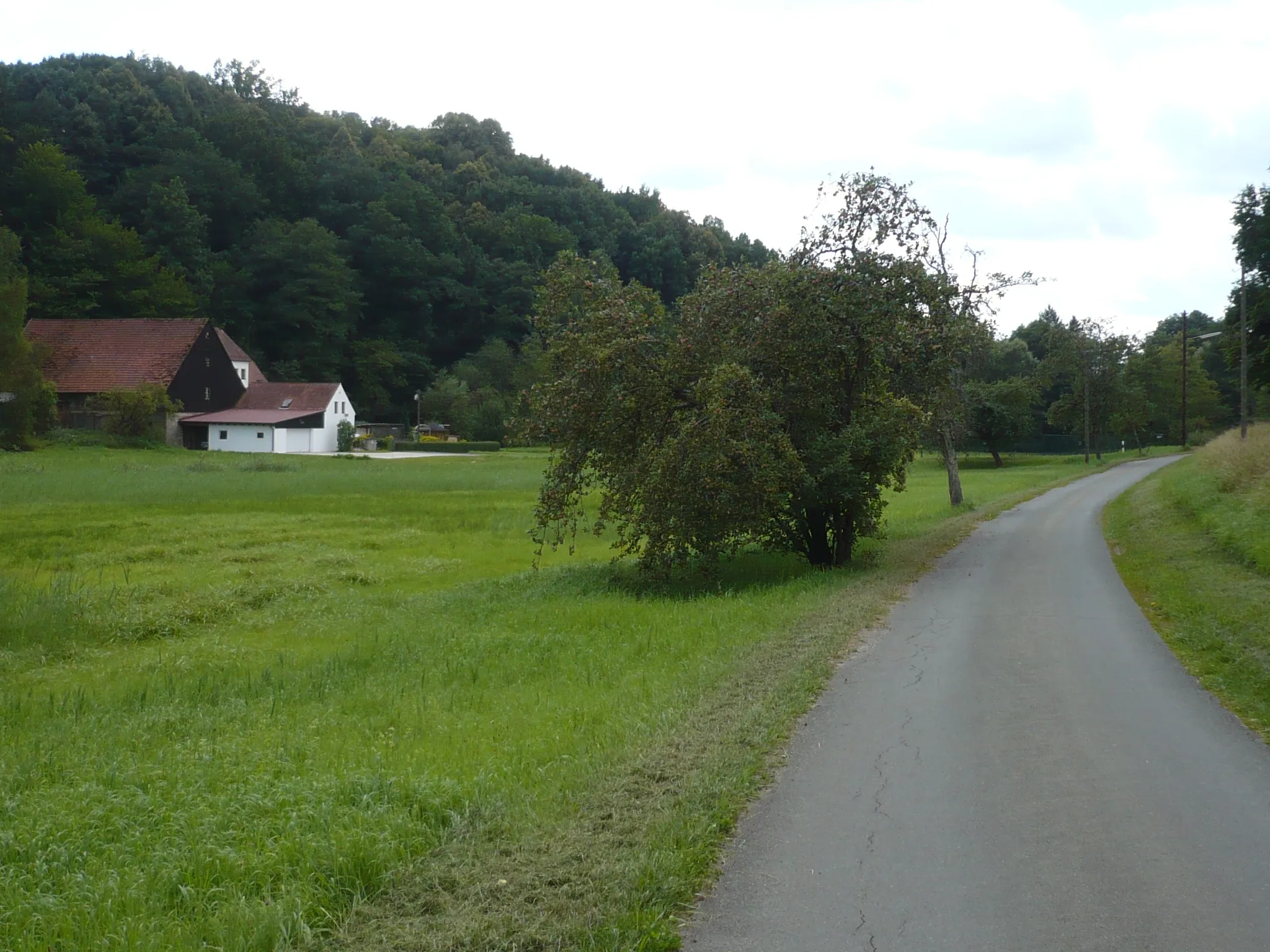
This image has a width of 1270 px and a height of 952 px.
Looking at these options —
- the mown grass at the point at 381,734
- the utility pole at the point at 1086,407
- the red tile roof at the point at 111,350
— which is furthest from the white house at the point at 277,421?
the utility pole at the point at 1086,407

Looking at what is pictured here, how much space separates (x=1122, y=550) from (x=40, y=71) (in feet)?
371

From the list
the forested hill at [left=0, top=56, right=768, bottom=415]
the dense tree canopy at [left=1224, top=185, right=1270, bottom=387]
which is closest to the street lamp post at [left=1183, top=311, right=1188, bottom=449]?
the dense tree canopy at [left=1224, top=185, right=1270, bottom=387]

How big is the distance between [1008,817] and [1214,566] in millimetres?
12171

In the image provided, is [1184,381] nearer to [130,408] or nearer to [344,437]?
[344,437]

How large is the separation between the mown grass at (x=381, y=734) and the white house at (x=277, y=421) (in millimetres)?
52313

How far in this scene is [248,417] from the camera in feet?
245

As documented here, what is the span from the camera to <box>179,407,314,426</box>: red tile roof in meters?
72.4

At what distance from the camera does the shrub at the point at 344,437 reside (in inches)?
3162

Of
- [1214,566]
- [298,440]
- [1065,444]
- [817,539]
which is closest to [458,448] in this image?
[298,440]

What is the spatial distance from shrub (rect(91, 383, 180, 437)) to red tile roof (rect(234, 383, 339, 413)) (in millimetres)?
11470

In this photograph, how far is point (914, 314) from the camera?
63.8 feet

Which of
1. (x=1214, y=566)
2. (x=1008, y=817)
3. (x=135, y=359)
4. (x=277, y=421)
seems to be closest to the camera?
(x=1008, y=817)

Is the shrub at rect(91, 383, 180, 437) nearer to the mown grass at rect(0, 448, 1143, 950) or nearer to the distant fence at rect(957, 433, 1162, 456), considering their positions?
the mown grass at rect(0, 448, 1143, 950)

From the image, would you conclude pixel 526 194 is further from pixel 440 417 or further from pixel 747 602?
pixel 747 602
